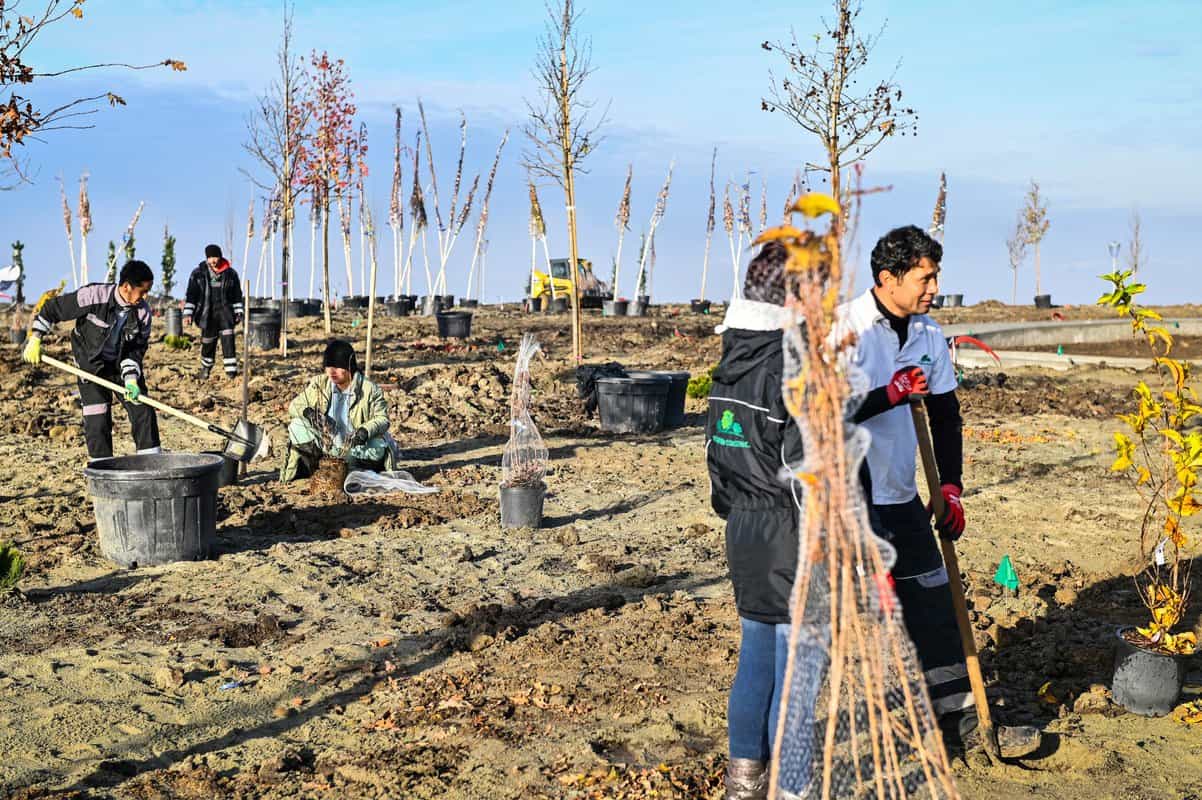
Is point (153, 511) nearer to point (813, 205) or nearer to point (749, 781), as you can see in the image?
point (749, 781)

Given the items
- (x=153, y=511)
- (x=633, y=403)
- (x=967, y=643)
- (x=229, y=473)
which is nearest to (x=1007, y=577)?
(x=967, y=643)

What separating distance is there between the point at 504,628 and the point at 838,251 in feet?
11.6

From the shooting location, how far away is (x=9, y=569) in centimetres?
596

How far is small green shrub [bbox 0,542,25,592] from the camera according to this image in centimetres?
592

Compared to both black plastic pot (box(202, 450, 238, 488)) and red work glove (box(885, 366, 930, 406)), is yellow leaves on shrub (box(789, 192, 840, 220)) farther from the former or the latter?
black plastic pot (box(202, 450, 238, 488))

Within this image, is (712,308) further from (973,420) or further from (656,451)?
(656,451)

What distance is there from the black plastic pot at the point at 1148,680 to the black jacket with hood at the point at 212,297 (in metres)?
11.1

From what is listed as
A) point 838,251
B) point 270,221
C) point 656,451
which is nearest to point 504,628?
point 838,251

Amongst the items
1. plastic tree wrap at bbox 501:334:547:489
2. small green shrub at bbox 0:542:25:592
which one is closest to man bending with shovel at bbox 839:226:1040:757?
plastic tree wrap at bbox 501:334:547:489

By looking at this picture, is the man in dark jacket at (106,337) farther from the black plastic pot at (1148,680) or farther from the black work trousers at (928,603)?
the black plastic pot at (1148,680)

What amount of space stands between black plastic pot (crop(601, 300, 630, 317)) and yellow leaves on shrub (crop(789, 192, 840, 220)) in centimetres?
2648

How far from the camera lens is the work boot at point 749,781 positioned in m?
3.38

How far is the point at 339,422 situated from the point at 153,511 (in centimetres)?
237

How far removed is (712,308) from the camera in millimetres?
34625
